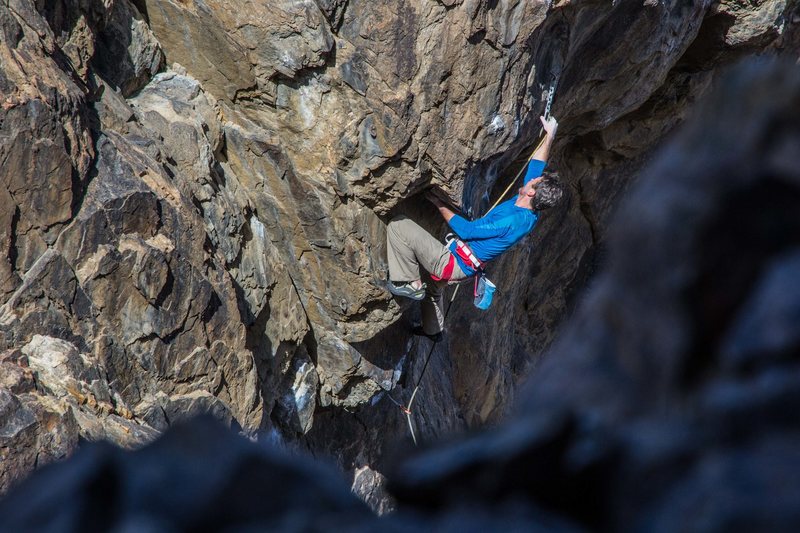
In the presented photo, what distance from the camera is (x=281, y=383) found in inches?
293

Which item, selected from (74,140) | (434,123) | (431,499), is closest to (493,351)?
(434,123)

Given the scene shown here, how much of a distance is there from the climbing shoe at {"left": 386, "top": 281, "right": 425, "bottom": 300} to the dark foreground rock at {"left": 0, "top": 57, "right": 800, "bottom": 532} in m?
5.52

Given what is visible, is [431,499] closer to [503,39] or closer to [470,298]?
[503,39]

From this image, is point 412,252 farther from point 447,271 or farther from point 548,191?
point 548,191

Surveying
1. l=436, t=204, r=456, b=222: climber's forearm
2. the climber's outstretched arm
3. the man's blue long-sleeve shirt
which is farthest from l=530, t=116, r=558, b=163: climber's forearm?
l=436, t=204, r=456, b=222: climber's forearm

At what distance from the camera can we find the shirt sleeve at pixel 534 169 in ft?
23.5

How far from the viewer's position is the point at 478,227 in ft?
23.0

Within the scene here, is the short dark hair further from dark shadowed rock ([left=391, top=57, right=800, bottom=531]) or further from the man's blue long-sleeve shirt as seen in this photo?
dark shadowed rock ([left=391, top=57, right=800, bottom=531])

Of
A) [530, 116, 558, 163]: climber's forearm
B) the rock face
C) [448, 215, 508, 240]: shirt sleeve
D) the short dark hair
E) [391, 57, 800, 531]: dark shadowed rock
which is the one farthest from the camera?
[530, 116, 558, 163]: climber's forearm

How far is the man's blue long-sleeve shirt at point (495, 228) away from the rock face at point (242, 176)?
28 centimetres

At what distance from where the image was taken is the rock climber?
22.8 ft

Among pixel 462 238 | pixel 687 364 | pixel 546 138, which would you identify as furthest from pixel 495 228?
pixel 687 364

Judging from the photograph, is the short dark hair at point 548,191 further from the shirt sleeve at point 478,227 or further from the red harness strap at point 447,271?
the red harness strap at point 447,271

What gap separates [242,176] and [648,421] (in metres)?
5.73
